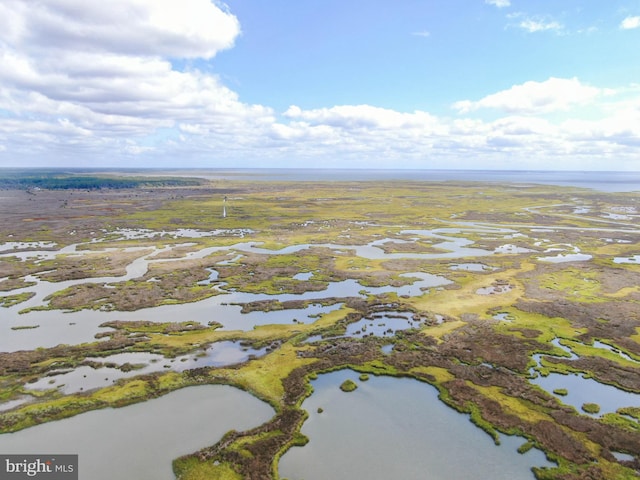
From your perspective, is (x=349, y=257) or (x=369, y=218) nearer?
(x=349, y=257)

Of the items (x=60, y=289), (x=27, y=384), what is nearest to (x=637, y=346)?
(x=27, y=384)

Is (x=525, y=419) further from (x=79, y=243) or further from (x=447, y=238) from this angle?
(x=79, y=243)

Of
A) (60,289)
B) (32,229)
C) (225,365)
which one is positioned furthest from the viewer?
(32,229)

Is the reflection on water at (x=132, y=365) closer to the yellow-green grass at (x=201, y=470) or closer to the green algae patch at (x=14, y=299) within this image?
the yellow-green grass at (x=201, y=470)

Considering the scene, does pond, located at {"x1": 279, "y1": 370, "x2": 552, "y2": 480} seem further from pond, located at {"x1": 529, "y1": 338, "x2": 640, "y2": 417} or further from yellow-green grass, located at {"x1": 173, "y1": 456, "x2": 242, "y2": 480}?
pond, located at {"x1": 529, "y1": 338, "x2": 640, "y2": 417}

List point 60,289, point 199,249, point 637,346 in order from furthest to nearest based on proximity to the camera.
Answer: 1. point 199,249
2. point 60,289
3. point 637,346

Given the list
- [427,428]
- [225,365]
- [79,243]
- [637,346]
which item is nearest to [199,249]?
[79,243]

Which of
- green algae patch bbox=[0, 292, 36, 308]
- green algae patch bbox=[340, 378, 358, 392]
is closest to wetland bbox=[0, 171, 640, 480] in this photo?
green algae patch bbox=[0, 292, 36, 308]
